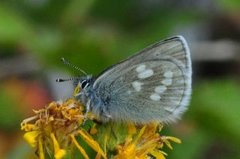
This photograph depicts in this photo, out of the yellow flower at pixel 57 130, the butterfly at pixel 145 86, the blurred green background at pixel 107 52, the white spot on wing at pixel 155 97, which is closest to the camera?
the yellow flower at pixel 57 130

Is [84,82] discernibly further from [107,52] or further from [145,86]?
[107,52]

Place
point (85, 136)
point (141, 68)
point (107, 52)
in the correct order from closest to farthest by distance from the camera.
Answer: point (85, 136) < point (141, 68) < point (107, 52)

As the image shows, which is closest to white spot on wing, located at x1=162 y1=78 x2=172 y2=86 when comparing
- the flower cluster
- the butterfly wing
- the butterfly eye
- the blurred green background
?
the butterfly wing

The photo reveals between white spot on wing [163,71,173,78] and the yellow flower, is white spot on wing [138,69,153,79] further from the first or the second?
the yellow flower

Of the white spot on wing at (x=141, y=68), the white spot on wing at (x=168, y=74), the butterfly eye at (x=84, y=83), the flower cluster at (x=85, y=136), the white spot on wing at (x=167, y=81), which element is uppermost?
the white spot on wing at (x=141, y=68)

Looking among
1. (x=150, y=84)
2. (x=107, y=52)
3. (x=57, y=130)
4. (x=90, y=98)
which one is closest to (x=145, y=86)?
(x=150, y=84)

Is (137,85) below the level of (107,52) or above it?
below

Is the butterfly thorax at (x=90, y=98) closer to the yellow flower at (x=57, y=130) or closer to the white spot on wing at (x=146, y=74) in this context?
the yellow flower at (x=57, y=130)

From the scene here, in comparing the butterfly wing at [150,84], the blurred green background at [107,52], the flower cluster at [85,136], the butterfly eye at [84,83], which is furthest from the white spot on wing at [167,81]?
the blurred green background at [107,52]

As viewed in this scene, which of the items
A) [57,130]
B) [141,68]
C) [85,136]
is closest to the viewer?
[85,136]
